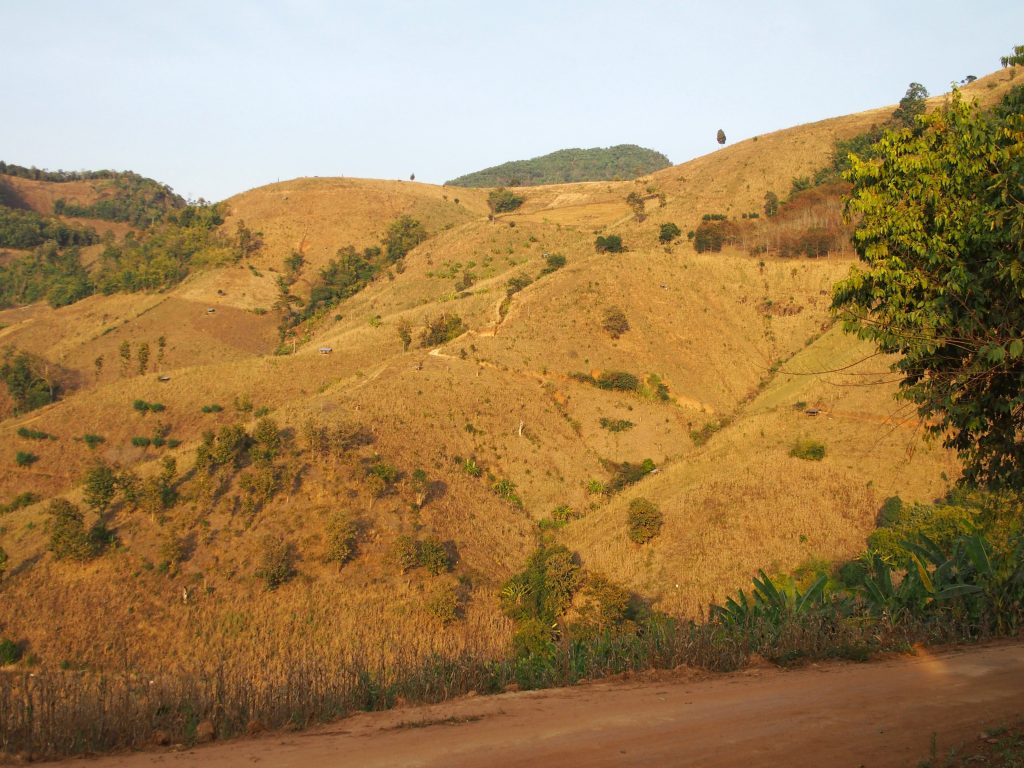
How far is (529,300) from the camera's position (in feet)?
167

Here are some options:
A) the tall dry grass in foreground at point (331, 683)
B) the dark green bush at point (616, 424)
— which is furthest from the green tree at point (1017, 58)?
the dark green bush at point (616, 424)

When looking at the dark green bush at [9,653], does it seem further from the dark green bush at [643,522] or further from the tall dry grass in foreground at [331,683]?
the dark green bush at [643,522]

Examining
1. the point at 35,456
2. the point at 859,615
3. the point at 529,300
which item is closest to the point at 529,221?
the point at 529,300

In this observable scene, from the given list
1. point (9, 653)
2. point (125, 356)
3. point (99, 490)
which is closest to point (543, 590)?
point (9, 653)

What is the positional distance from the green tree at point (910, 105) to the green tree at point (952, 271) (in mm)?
72910

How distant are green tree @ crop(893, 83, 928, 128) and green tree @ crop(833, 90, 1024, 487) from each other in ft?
239

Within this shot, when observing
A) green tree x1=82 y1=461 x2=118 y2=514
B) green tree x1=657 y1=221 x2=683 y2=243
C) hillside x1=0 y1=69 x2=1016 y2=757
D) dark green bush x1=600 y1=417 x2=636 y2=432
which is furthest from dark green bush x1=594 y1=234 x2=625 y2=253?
green tree x1=82 y1=461 x2=118 y2=514

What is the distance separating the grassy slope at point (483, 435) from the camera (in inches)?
1016

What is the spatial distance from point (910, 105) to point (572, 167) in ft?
350

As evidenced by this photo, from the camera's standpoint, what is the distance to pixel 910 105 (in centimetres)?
7881

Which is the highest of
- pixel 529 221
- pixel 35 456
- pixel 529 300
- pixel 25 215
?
pixel 25 215

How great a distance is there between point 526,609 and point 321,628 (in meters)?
6.12

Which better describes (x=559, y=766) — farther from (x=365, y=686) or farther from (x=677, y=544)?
(x=677, y=544)

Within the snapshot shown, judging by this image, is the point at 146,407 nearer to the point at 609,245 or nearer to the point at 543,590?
the point at 543,590
